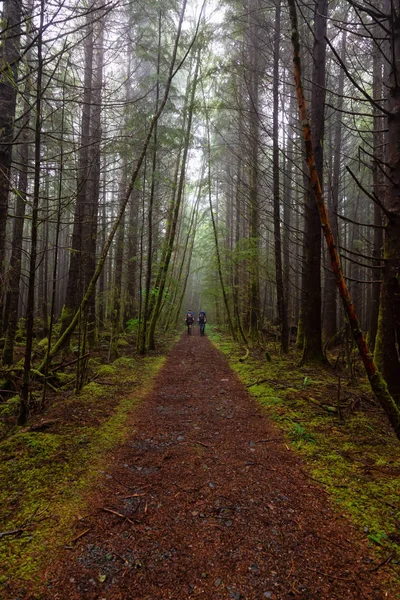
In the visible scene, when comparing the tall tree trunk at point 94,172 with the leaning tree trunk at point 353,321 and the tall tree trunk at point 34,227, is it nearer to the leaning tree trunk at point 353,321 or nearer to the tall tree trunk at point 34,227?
the tall tree trunk at point 34,227

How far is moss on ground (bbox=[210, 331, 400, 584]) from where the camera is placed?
232 centimetres

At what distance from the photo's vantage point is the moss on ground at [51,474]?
198 centimetres

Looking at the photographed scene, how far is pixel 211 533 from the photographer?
217cm

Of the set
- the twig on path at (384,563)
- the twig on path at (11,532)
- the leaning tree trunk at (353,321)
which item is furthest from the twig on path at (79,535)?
the leaning tree trunk at (353,321)

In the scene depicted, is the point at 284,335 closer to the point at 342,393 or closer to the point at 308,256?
the point at 308,256

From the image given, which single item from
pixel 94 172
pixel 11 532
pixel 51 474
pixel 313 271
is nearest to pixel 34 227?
pixel 51 474

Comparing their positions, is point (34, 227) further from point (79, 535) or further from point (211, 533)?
point (211, 533)

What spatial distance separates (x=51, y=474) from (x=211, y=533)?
5.56 ft

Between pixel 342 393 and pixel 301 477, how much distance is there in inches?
112

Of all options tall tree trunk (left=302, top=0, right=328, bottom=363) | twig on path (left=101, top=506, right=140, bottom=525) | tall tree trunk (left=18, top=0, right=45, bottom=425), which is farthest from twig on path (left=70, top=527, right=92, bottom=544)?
tall tree trunk (left=302, top=0, right=328, bottom=363)

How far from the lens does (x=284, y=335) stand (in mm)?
9156

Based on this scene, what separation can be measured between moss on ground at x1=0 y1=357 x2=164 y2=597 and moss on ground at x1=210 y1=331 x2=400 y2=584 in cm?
224

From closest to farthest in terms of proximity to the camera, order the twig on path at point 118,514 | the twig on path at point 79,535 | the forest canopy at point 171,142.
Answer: the twig on path at point 79,535, the twig on path at point 118,514, the forest canopy at point 171,142

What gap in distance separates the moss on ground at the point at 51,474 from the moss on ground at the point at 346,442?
88.1 inches
